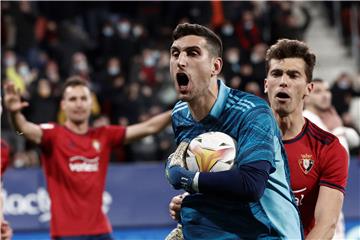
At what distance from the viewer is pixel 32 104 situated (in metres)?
13.9

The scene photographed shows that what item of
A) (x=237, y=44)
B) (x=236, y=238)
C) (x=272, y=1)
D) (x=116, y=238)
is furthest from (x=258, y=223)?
(x=272, y=1)

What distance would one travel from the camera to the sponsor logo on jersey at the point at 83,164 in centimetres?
831

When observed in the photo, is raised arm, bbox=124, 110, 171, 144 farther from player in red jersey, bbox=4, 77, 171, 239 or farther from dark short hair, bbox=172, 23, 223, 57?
dark short hair, bbox=172, 23, 223, 57

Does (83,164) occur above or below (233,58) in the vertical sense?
below

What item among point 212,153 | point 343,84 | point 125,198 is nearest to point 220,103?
point 212,153

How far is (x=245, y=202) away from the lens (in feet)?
14.3

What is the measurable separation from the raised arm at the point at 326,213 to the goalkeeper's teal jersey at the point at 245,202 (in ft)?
1.46

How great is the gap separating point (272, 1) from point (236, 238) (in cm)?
1364

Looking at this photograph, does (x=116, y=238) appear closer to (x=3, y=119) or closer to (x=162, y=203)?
(x=162, y=203)

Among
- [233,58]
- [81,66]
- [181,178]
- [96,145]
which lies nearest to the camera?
[181,178]

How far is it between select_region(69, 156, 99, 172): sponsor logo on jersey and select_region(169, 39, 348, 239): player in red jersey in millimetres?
3328

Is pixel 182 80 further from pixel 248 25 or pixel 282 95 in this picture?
pixel 248 25

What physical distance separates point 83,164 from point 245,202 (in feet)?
13.8

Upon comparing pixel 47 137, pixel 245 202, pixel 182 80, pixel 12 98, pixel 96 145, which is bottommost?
pixel 96 145
